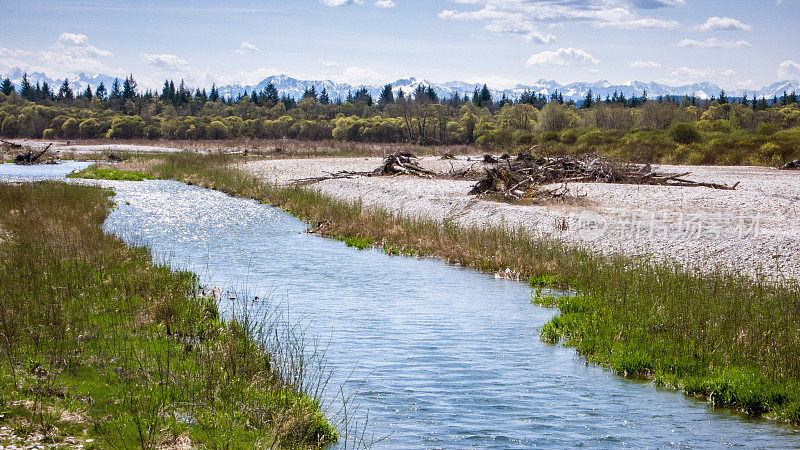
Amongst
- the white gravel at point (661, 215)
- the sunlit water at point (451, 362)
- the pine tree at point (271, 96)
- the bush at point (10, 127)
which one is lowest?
the sunlit water at point (451, 362)

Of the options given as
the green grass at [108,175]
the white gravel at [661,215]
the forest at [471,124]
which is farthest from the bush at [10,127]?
the white gravel at [661,215]

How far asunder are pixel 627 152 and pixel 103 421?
47.6 m

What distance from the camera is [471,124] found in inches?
3435

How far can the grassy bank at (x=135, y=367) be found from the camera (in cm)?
650

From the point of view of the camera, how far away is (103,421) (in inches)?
261

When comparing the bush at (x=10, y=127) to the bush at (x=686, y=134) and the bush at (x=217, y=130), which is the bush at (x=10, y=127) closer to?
the bush at (x=217, y=130)

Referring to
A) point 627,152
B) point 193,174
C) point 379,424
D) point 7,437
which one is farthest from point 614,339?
point 627,152

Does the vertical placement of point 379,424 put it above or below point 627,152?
below

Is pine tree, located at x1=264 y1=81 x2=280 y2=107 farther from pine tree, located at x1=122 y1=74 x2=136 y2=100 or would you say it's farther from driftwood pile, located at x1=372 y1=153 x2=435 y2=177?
driftwood pile, located at x1=372 y1=153 x2=435 y2=177

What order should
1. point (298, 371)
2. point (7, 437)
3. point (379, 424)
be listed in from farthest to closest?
1. point (298, 371)
2. point (379, 424)
3. point (7, 437)

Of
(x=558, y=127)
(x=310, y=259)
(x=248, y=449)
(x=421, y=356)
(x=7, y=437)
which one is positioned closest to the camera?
(x=7, y=437)

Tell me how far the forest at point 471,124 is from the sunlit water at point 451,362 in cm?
2755

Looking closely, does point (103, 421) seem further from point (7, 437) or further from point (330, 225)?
point (330, 225)

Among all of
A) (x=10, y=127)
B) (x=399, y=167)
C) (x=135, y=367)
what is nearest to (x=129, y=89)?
(x=10, y=127)
